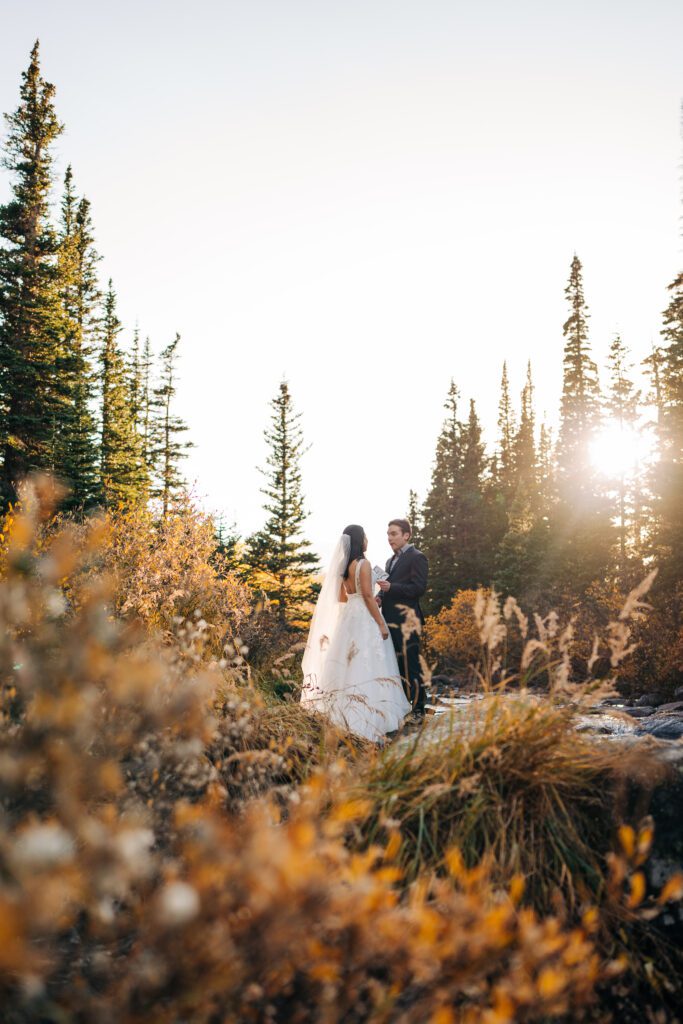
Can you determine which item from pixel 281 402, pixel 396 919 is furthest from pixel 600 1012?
pixel 281 402

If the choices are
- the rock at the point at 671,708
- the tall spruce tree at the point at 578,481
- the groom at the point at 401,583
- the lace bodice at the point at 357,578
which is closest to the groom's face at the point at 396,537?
the groom at the point at 401,583

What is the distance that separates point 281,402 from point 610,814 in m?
36.7

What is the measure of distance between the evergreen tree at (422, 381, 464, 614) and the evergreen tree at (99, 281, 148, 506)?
15.7 metres

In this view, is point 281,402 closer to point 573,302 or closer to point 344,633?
point 573,302

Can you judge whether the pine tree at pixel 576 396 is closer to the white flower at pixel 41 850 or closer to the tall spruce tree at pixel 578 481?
the tall spruce tree at pixel 578 481

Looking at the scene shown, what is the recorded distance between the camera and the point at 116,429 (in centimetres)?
3381

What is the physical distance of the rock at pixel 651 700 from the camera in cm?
1220

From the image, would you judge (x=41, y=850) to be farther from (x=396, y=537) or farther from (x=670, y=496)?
(x=670, y=496)

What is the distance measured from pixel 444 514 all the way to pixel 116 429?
1817cm

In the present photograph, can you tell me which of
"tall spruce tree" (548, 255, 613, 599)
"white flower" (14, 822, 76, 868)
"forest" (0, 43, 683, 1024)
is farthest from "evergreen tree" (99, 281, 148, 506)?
"white flower" (14, 822, 76, 868)

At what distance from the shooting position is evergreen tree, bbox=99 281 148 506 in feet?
104

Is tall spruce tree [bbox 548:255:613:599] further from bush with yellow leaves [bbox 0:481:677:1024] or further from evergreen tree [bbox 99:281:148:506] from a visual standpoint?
bush with yellow leaves [bbox 0:481:677:1024]

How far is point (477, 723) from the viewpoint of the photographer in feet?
11.9

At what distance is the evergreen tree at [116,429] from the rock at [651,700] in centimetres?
2266
